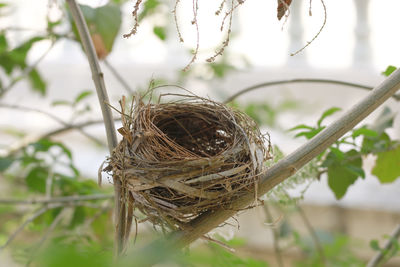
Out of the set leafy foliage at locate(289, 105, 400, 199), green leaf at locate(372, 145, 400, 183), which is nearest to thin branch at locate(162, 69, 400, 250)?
leafy foliage at locate(289, 105, 400, 199)

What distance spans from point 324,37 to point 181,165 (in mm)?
2628

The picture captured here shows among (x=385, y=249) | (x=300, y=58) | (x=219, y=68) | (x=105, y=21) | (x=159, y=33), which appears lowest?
(x=385, y=249)

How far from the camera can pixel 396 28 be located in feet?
8.86

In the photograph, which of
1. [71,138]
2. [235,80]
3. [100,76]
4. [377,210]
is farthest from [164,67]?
[100,76]

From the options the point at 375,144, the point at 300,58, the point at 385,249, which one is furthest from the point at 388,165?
the point at 300,58

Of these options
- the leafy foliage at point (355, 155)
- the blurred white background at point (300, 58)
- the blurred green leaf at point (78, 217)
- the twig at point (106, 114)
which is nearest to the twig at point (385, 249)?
the leafy foliage at point (355, 155)

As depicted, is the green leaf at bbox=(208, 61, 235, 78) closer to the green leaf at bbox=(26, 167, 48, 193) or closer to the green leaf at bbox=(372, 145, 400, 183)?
the green leaf at bbox=(26, 167, 48, 193)

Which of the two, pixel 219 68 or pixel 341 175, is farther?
pixel 219 68

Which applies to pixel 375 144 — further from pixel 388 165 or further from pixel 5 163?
pixel 5 163

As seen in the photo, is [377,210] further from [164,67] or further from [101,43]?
[101,43]

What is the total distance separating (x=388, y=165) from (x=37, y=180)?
29.3 inches

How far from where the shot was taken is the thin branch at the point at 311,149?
524 millimetres

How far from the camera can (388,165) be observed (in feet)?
2.83

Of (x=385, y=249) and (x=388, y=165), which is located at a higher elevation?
(x=388, y=165)
